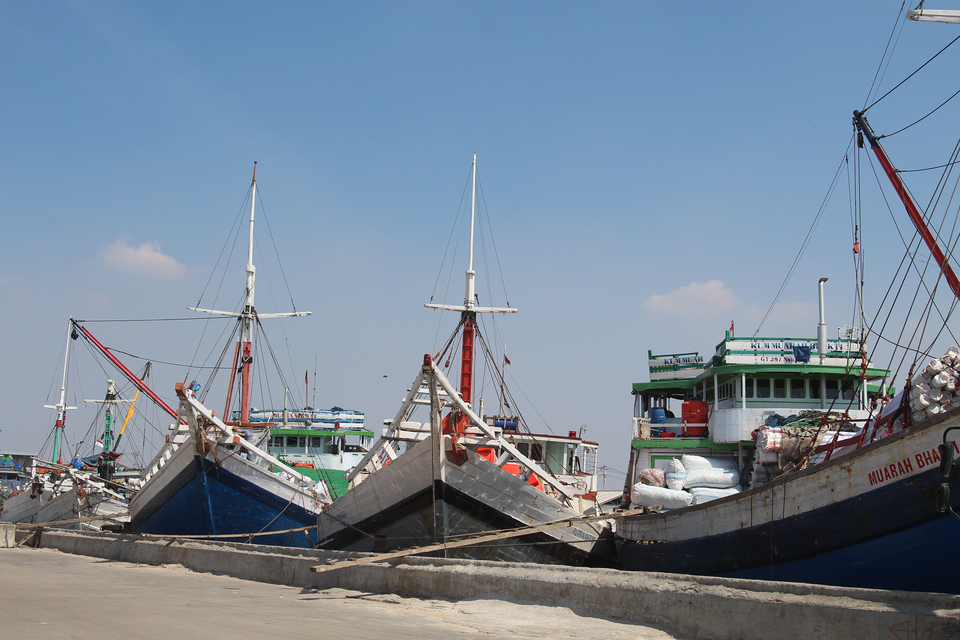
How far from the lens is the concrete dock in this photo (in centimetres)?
546

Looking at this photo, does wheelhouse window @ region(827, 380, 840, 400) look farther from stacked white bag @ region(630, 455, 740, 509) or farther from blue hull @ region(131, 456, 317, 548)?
blue hull @ region(131, 456, 317, 548)

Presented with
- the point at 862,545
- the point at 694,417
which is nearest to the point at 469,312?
the point at 694,417

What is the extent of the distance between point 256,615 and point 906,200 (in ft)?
44.3

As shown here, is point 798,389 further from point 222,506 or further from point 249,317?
point 249,317

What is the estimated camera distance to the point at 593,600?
280 inches

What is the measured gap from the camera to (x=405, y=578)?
8.70 metres

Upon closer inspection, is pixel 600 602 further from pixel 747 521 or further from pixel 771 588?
pixel 747 521

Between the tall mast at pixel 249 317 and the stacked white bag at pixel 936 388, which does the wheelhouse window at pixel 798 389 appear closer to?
the stacked white bag at pixel 936 388

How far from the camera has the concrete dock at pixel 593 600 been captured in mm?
5465

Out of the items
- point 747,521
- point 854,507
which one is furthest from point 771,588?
point 747,521

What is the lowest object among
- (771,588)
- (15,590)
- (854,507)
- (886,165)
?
(15,590)

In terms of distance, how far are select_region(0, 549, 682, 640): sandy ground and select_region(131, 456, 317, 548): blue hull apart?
17.7 feet

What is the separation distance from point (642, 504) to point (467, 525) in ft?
9.55

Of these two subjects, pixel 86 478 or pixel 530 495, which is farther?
pixel 86 478
